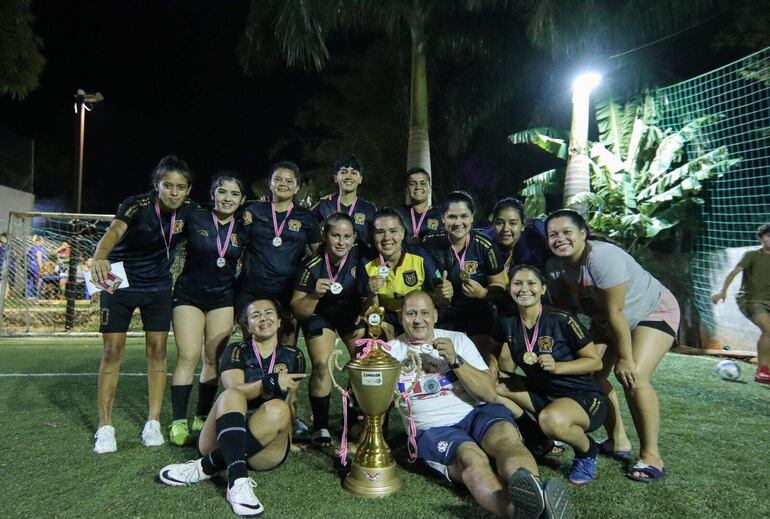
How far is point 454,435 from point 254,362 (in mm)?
1364

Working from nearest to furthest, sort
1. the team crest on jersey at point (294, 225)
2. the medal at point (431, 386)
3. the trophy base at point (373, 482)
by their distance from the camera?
the trophy base at point (373, 482) < the medal at point (431, 386) < the team crest on jersey at point (294, 225)

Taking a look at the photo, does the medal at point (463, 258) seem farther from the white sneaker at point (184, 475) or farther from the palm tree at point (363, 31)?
the palm tree at point (363, 31)

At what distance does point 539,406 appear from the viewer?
341 centimetres

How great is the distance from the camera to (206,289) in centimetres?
405

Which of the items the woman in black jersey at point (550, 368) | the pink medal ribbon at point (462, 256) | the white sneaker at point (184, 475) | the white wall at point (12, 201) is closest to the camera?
the white sneaker at point (184, 475)

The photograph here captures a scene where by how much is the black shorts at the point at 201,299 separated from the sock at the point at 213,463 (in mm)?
1341

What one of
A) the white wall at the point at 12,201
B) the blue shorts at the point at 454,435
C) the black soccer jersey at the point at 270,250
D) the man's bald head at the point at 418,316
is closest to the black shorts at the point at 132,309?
the black soccer jersey at the point at 270,250

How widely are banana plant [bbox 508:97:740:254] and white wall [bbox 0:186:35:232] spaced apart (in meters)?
16.0

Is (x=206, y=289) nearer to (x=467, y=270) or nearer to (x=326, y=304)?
(x=326, y=304)

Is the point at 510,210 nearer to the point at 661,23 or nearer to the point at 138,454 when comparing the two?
the point at 138,454

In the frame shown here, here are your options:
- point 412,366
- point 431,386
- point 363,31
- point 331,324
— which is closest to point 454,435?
point 431,386

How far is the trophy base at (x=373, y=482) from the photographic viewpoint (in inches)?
117

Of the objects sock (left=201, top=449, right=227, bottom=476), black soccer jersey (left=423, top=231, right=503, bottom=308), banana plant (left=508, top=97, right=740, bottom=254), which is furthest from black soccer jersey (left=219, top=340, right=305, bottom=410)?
banana plant (left=508, top=97, right=740, bottom=254)

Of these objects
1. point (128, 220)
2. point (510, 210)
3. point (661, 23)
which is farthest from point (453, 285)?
point (661, 23)
